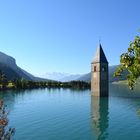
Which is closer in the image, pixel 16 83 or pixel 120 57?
pixel 120 57

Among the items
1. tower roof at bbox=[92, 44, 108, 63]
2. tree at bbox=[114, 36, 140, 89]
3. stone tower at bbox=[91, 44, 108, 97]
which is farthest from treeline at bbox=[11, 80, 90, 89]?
tree at bbox=[114, 36, 140, 89]

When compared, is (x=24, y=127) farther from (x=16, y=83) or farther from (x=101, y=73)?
(x=16, y=83)

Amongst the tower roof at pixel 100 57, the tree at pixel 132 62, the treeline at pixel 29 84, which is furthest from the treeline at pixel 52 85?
the tree at pixel 132 62

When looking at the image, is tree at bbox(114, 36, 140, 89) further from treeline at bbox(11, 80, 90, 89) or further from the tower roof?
treeline at bbox(11, 80, 90, 89)

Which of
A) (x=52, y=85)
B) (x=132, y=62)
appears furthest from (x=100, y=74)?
(x=132, y=62)

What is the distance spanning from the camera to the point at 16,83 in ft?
438

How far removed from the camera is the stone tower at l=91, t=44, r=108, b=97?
8956 cm

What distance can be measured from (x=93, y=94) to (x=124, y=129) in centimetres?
5616

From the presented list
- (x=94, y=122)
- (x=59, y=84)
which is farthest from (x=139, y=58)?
(x=59, y=84)

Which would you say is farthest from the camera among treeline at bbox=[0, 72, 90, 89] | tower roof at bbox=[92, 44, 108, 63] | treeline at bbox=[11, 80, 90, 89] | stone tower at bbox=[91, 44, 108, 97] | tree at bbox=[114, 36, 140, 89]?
treeline at bbox=[11, 80, 90, 89]

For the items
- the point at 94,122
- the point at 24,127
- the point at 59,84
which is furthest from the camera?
the point at 59,84

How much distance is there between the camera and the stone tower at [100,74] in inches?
3526

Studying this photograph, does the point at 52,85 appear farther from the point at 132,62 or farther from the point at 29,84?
the point at 132,62

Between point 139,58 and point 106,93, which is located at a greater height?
point 139,58
